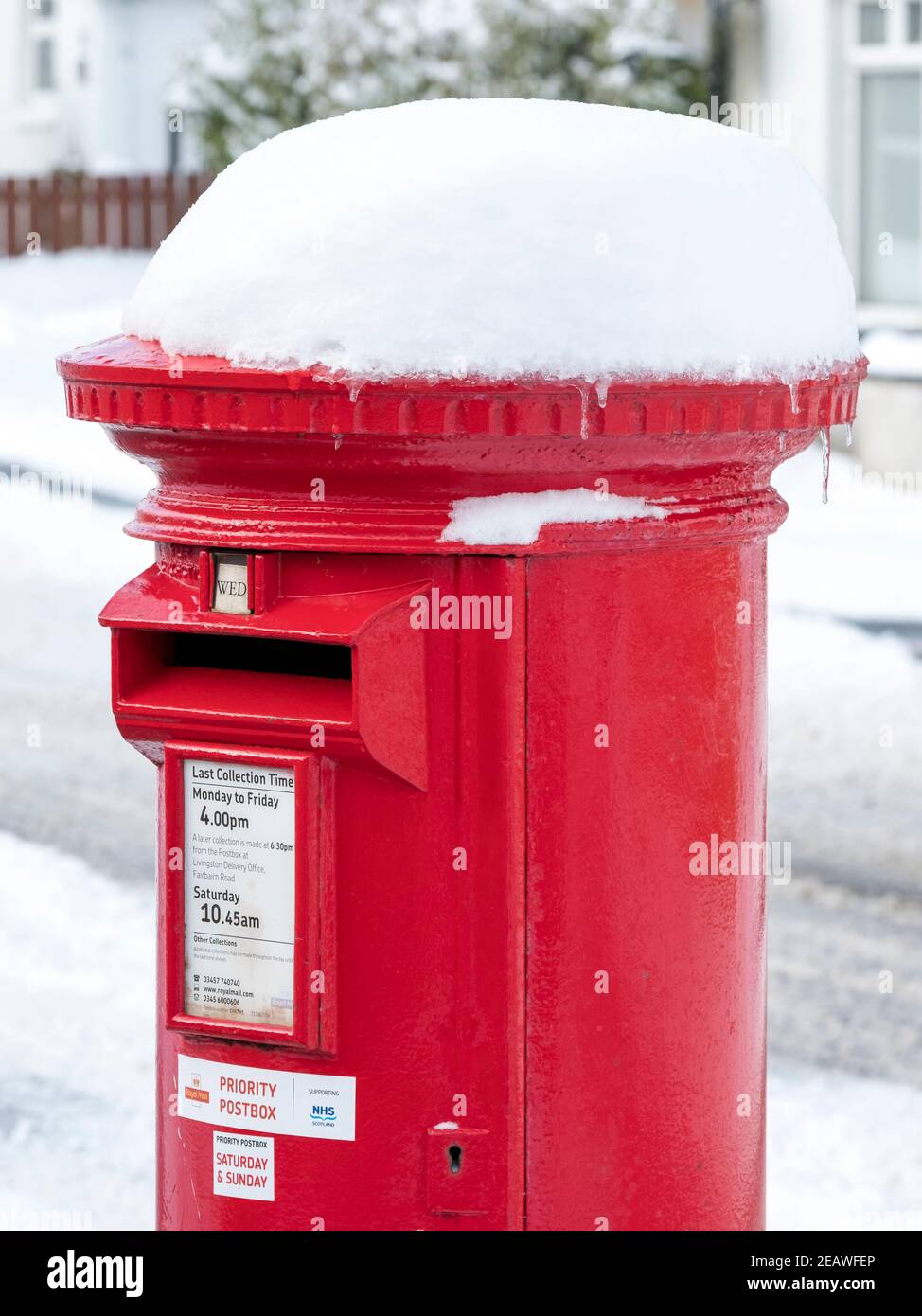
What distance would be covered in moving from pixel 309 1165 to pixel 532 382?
0.99m

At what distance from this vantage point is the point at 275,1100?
2.29 metres

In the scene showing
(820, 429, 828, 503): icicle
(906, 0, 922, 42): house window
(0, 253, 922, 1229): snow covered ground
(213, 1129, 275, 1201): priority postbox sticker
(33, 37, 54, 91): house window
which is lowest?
(0, 253, 922, 1229): snow covered ground

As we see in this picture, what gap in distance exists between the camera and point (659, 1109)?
2.34 meters

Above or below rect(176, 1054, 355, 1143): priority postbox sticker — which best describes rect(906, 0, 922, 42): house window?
above

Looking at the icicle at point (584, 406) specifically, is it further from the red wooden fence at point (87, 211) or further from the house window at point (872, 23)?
the red wooden fence at point (87, 211)

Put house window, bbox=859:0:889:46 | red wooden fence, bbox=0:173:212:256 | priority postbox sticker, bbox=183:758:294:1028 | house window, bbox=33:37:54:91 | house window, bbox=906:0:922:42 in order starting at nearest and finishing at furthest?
priority postbox sticker, bbox=183:758:294:1028, house window, bbox=906:0:922:42, house window, bbox=859:0:889:46, red wooden fence, bbox=0:173:212:256, house window, bbox=33:37:54:91

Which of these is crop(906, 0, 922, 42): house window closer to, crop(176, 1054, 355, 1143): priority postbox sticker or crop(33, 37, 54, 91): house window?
crop(176, 1054, 355, 1143): priority postbox sticker

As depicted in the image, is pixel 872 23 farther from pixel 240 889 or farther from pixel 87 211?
pixel 240 889

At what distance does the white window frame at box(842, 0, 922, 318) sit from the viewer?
39.9 feet

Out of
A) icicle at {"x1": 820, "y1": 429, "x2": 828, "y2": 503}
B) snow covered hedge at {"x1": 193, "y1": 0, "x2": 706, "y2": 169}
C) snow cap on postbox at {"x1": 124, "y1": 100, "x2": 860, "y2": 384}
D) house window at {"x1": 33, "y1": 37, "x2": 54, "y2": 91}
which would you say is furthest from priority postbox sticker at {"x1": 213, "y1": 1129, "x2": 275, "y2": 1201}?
house window at {"x1": 33, "y1": 37, "x2": 54, "y2": 91}

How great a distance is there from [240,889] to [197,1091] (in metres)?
0.29

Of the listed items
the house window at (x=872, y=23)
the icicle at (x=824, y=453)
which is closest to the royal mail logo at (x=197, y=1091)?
the icicle at (x=824, y=453)
